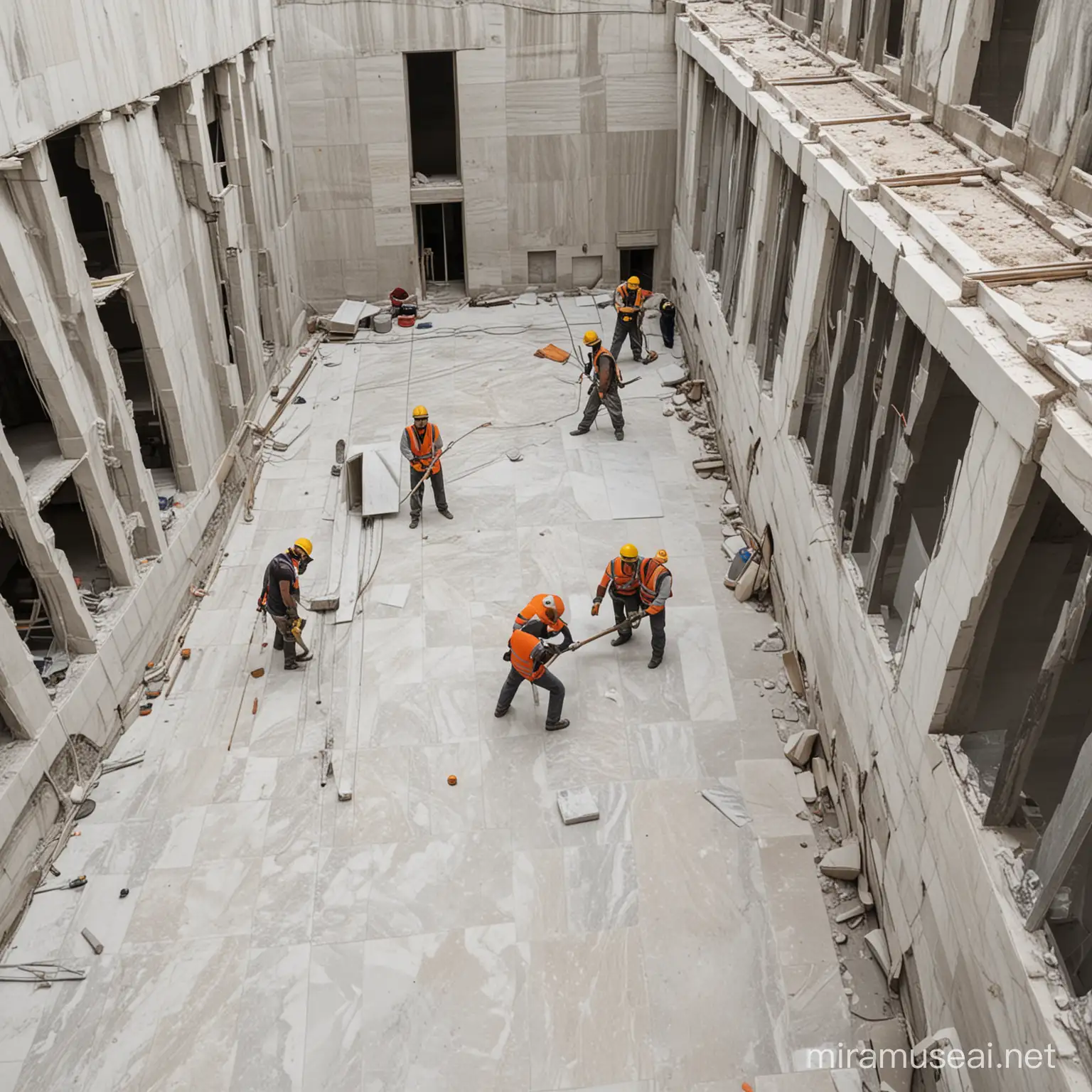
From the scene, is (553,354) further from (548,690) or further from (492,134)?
(548,690)

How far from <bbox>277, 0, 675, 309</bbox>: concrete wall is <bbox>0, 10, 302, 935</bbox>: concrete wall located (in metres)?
3.34

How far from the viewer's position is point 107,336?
34.1ft

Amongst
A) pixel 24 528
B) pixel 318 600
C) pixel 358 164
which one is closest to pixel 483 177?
pixel 358 164

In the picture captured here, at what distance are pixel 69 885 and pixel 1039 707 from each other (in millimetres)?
7885

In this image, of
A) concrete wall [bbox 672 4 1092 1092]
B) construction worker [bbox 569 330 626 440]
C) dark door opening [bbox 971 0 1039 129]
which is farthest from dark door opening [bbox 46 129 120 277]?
dark door opening [bbox 971 0 1039 129]

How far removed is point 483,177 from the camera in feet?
64.0

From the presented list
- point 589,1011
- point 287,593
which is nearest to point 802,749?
point 589,1011

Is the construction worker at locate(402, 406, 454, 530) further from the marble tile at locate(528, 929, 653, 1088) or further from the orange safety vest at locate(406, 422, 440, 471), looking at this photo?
the marble tile at locate(528, 929, 653, 1088)

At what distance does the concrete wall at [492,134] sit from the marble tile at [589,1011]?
15753 millimetres

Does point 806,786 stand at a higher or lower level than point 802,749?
lower

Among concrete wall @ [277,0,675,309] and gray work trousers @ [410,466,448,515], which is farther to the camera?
concrete wall @ [277,0,675,309]

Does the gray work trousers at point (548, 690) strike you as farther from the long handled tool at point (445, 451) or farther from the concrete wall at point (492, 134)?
the concrete wall at point (492, 134)

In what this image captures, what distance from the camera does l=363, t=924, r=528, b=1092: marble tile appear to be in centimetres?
708

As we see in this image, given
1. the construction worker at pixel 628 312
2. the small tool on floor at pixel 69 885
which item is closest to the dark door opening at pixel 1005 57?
the construction worker at pixel 628 312
